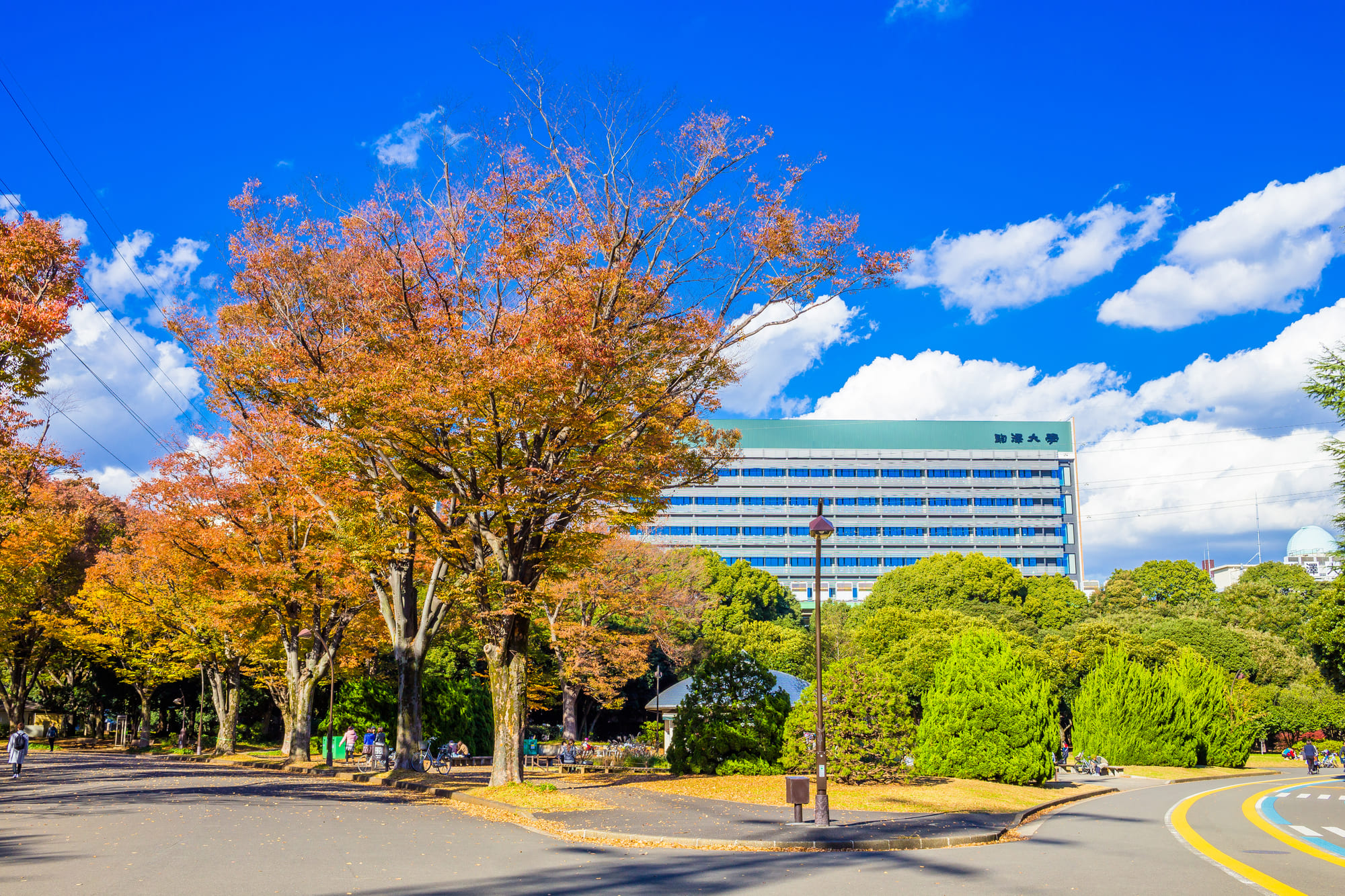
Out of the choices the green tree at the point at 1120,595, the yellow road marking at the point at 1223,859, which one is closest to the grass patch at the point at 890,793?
the yellow road marking at the point at 1223,859

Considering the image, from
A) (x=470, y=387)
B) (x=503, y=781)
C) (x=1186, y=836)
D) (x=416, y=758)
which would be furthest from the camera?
(x=416, y=758)

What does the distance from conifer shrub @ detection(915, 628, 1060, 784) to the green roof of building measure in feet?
340

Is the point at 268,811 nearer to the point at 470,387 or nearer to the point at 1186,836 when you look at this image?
the point at 470,387

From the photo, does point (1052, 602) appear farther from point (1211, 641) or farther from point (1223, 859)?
point (1223, 859)

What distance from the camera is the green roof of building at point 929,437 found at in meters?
129

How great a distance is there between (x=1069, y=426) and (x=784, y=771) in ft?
387

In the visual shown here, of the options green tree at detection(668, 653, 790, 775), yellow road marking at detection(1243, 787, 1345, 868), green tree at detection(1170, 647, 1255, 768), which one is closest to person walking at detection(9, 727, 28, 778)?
green tree at detection(668, 653, 790, 775)

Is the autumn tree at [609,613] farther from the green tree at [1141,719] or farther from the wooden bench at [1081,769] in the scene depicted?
the green tree at [1141,719]

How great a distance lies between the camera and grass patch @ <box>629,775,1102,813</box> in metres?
18.3

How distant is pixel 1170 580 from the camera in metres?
93.9

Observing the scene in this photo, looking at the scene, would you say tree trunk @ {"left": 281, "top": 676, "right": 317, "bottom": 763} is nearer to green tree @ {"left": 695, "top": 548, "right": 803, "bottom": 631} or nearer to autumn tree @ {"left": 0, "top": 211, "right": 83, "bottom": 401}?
autumn tree @ {"left": 0, "top": 211, "right": 83, "bottom": 401}

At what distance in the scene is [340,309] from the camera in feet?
76.7

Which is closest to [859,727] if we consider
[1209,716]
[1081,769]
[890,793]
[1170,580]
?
[890,793]

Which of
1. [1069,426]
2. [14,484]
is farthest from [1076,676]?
[1069,426]
